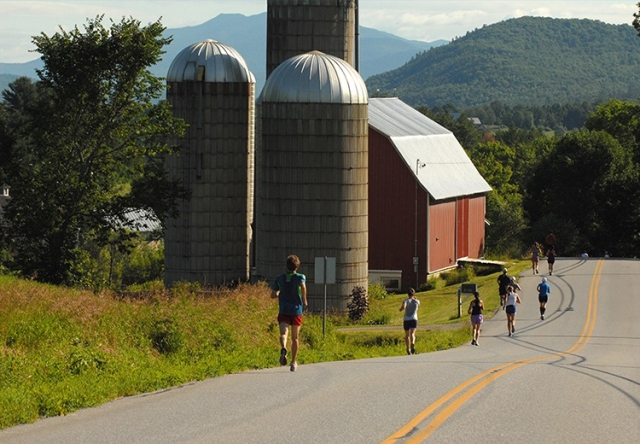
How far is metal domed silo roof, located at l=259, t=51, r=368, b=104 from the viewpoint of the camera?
46.5m

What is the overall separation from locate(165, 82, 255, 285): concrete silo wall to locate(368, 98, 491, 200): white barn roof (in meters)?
10.6

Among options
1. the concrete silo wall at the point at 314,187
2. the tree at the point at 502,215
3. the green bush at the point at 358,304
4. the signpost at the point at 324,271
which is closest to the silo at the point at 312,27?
the concrete silo wall at the point at 314,187

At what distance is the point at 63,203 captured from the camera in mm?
37031

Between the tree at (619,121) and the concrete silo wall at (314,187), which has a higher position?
the tree at (619,121)

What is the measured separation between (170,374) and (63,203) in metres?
21.1

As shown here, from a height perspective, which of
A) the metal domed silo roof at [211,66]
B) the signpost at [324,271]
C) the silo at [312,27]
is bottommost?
the signpost at [324,271]

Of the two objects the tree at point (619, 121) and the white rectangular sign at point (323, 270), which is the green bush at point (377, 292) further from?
the tree at point (619, 121)

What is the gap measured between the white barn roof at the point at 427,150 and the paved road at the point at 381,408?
129 feet

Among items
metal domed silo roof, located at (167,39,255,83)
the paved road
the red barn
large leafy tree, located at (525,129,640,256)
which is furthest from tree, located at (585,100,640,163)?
the paved road

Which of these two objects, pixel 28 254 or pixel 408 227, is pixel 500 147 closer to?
pixel 408 227

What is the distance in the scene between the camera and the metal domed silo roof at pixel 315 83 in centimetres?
4647

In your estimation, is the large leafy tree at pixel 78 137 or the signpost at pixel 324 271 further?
the large leafy tree at pixel 78 137

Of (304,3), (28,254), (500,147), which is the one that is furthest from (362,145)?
(500,147)

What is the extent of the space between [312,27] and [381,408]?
39943 mm
